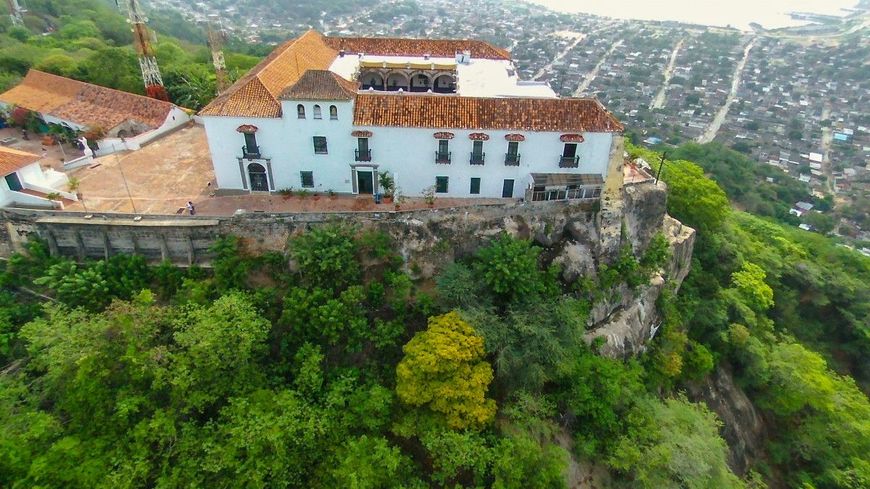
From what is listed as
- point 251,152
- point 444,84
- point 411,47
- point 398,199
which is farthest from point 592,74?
point 251,152

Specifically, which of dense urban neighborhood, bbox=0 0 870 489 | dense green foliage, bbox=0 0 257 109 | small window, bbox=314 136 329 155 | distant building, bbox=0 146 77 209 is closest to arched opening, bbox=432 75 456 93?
dense urban neighborhood, bbox=0 0 870 489

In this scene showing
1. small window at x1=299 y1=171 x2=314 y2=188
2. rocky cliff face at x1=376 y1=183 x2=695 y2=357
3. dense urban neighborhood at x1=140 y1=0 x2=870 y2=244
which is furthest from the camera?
dense urban neighborhood at x1=140 y1=0 x2=870 y2=244

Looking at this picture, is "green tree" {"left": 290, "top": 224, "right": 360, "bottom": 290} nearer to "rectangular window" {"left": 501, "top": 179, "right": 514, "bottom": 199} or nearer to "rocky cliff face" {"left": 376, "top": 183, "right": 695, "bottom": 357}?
"rocky cliff face" {"left": 376, "top": 183, "right": 695, "bottom": 357}

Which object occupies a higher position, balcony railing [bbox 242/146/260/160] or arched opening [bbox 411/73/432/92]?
arched opening [bbox 411/73/432/92]

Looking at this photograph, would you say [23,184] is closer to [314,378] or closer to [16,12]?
[314,378]

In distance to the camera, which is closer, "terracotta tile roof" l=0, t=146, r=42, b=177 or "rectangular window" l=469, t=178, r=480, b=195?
"terracotta tile roof" l=0, t=146, r=42, b=177

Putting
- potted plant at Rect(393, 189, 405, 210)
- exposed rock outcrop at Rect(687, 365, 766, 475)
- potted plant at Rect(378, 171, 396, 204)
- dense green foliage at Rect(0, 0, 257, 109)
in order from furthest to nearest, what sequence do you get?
dense green foliage at Rect(0, 0, 257, 109)
exposed rock outcrop at Rect(687, 365, 766, 475)
potted plant at Rect(393, 189, 405, 210)
potted plant at Rect(378, 171, 396, 204)

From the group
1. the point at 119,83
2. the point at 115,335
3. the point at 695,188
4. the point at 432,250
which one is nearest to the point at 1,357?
the point at 115,335
